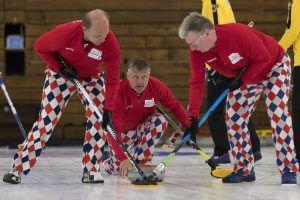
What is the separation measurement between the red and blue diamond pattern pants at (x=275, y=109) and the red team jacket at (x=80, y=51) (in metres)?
0.79

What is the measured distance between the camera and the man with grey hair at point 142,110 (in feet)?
18.4

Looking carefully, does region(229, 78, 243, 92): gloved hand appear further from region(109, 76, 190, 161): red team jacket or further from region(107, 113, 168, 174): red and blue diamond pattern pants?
region(107, 113, 168, 174): red and blue diamond pattern pants

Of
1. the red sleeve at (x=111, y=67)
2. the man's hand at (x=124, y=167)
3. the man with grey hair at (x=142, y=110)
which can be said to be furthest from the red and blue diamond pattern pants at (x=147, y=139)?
the man's hand at (x=124, y=167)

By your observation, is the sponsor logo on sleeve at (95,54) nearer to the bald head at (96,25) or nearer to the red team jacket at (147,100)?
the bald head at (96,25)

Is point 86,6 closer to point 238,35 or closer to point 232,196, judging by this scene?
point 238,35

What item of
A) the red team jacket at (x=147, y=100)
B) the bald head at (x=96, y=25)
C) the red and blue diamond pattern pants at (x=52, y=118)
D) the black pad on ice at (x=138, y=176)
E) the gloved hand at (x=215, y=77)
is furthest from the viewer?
the gloved hand at (x=215, y=77)

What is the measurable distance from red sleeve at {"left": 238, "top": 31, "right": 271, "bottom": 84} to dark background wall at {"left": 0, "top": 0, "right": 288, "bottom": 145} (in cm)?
536

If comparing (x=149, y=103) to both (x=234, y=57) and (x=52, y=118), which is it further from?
(x=234, y=57)

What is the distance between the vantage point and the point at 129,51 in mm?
10430

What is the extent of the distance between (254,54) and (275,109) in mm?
418

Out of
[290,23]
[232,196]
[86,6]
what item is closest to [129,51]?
[86,6]

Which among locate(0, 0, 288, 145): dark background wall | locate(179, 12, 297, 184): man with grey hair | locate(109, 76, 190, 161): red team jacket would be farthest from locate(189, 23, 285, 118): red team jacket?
locate(0, 0, 288, 145): dark background wall

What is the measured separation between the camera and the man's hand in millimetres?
4862

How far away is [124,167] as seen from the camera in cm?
489
